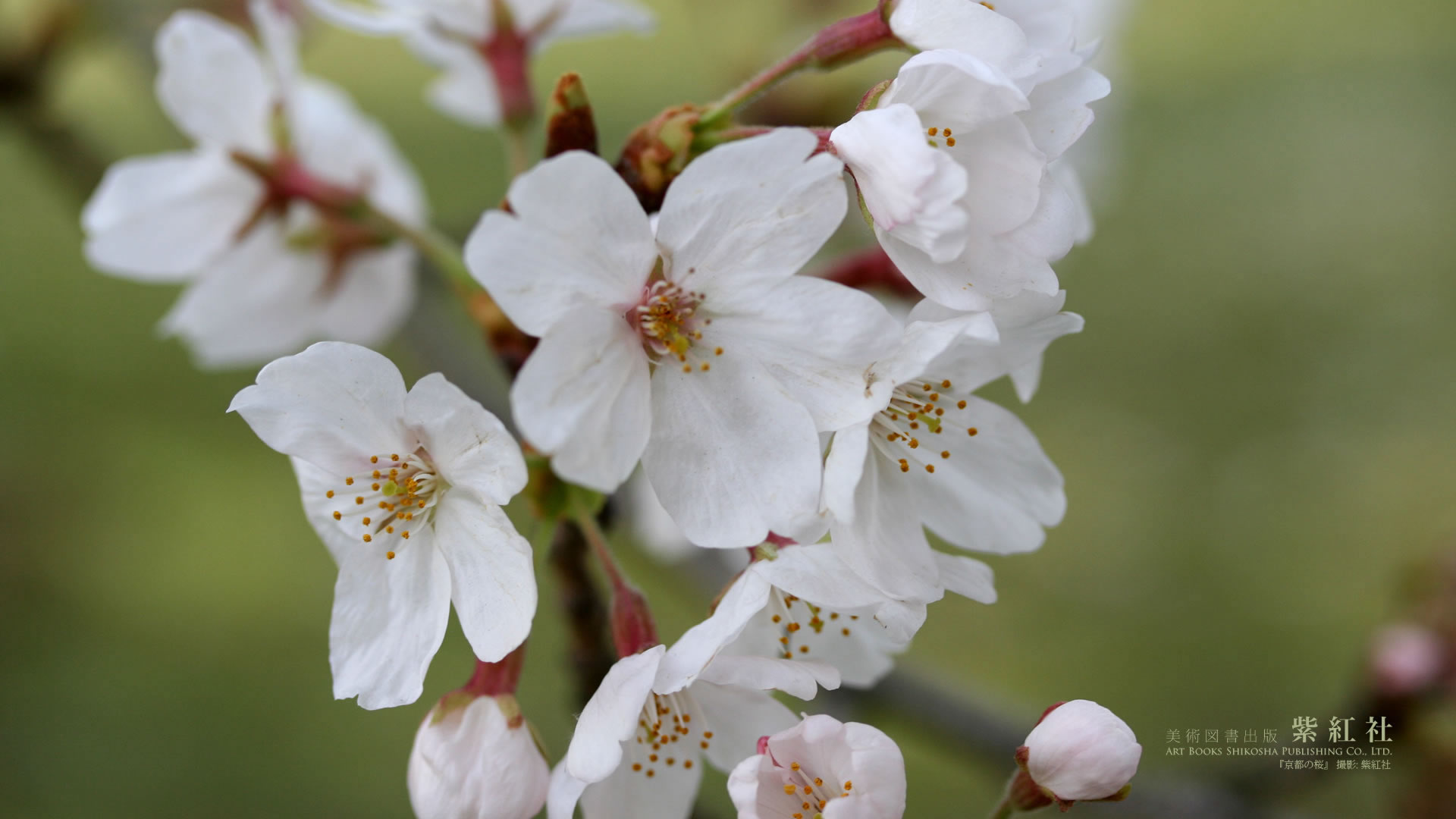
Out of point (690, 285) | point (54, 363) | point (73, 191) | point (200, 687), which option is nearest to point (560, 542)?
point (690, 285)

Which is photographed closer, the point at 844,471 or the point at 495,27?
the point at 844,471

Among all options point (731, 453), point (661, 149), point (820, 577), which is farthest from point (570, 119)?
point (820, 577)

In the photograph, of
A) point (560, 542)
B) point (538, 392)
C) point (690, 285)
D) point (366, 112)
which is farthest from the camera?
point (366, 112)

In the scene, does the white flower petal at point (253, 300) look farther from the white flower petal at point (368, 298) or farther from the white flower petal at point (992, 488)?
the white flower petal at point (992, 488)

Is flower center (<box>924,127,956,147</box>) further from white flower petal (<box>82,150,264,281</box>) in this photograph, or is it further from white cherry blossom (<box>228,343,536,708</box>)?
white flower petal (<box>82,150,264,281</box>)

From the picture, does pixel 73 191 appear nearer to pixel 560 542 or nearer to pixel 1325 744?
pixel 560 542

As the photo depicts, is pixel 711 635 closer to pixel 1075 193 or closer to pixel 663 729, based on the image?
pixel 663 729
